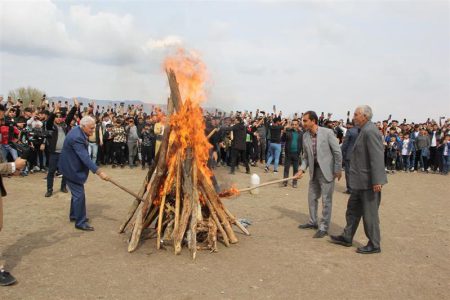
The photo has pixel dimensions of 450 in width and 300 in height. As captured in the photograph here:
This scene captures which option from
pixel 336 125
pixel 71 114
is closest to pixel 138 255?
pixel 71 114

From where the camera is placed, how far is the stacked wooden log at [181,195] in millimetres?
6429

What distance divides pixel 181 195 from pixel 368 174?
10.3 ft

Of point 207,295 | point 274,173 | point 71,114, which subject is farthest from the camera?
point 274,173

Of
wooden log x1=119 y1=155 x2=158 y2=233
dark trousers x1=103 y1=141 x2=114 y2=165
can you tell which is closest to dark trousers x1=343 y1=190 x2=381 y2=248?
wooden log x1=119 y1=155 x2=158 y2=233

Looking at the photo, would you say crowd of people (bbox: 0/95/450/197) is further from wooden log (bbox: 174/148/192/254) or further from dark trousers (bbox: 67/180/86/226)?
dark trousers (bbox: 67/180/86/226)

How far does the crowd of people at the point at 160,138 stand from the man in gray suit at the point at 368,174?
9.90 feet

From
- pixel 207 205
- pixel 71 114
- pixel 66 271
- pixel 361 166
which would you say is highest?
pixel 71 114

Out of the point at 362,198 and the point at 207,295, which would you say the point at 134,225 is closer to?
the point at 207,295

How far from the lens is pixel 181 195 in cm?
676

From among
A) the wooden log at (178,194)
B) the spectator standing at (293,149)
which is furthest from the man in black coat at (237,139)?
the wooden log at (178,194)

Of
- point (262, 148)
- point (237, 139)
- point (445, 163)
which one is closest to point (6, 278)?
point (237, 139)

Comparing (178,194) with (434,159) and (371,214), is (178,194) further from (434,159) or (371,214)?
(434,159)

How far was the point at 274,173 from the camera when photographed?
1605 cm

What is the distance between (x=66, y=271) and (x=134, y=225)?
1.46 metres
